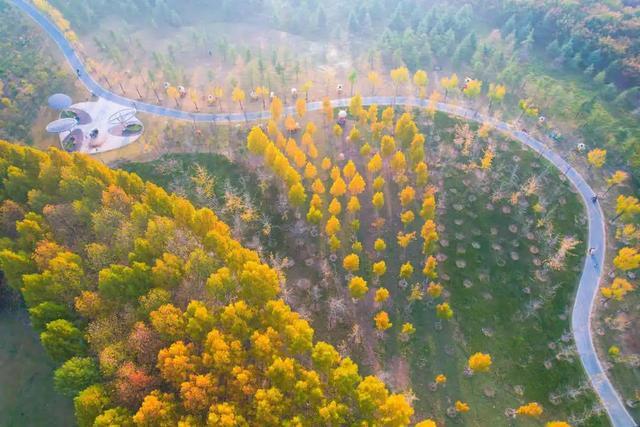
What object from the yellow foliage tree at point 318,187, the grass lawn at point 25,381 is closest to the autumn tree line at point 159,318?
the grass lawn at point 25,381

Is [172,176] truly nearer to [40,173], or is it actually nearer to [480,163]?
[40,173]

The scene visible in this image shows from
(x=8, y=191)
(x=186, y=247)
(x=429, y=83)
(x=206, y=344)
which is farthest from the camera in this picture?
(x=429, y=83)

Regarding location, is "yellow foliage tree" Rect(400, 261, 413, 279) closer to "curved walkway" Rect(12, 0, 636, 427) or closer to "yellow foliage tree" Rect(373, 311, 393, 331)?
"yellow foliage tree" Rect(373, 311, 393, 331)

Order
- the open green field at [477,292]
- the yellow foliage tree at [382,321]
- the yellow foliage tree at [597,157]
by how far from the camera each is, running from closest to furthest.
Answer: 1. the open green field at [477,292]
2. the yellow foliage tree at [382,321]
3. the yellow foliage tree at [597,157]

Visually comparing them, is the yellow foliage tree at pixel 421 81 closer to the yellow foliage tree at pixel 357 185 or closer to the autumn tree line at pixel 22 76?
the yellow foliage tree at pixel 357 185

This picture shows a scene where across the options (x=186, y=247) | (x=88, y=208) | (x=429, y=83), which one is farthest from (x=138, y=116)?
(x=429, y=83)

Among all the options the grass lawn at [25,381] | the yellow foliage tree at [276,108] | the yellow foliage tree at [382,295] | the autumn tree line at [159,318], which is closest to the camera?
the autumn tree line at [159,318]
